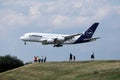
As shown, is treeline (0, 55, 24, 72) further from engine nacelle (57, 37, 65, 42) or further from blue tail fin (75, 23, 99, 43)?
blue tail fin (75, 23, 99, 43)

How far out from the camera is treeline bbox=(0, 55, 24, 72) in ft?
255

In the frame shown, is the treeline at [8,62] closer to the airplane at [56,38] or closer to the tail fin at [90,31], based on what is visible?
the airplane at [56,38]

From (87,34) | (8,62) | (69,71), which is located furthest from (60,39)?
(69,71)

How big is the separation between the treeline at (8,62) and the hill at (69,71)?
12.4 metres

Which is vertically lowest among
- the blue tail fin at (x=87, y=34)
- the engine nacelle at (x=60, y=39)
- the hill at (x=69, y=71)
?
the hill at (x=69, y=71)

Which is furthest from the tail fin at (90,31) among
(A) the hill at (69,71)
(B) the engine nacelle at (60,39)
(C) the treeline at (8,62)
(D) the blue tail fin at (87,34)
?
(A) the hill at (69,71)

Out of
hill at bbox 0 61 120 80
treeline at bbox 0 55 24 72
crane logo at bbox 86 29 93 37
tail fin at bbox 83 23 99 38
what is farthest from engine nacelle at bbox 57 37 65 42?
hill at bbox 0 61 120 80

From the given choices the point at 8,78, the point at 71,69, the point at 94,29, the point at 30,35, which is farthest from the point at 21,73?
the point at 94,29

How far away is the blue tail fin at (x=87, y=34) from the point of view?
91250mm

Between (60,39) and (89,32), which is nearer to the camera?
(60,39)

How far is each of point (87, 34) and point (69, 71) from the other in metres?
39.2

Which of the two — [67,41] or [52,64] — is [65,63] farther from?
[67,41]

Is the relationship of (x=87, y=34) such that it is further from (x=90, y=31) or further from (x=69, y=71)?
(x=69, y=71)

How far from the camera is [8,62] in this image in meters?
78.9
